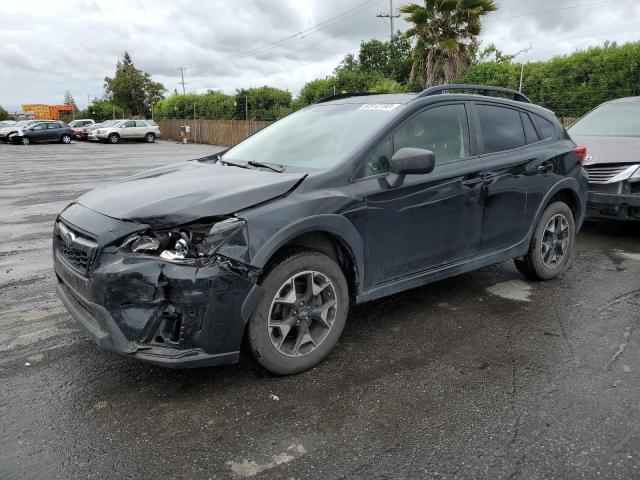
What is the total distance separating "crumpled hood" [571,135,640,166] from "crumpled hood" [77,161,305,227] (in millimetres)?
5073

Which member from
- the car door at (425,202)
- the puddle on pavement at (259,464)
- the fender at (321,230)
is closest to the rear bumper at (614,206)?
the car door at (425,202)

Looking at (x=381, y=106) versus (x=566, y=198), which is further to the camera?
(x=566, y=198)

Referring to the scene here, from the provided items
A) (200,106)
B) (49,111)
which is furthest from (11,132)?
(49,111)

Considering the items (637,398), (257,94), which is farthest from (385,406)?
(257,94)

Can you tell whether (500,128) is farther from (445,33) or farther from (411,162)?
(445,33)

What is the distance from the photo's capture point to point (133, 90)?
63875 millimetres

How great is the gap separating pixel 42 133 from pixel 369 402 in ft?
116

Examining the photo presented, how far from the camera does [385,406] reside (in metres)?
2.93

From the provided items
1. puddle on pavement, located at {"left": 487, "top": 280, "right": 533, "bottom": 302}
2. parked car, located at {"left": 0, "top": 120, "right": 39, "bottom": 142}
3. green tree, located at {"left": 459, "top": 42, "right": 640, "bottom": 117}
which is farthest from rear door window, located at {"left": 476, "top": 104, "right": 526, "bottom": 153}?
parked car, located at {"left": 0, "top": 120, "right": 39, "bottom": 142}

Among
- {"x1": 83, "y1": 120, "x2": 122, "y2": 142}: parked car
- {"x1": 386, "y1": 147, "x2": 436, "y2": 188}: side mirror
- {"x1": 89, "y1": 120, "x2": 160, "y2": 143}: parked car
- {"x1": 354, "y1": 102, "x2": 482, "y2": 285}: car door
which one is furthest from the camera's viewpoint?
{"x1": 83, "y1": 120, "x2": 122, "y2": 142}: parked car

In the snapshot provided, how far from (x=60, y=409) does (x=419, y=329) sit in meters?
2.44

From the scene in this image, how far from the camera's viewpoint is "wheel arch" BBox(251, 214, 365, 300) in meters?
2.95

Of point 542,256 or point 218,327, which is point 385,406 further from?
point 542,256

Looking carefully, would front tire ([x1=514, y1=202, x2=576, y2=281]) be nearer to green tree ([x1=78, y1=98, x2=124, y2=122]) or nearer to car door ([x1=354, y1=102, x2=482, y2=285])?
car door ([x1=354, y1=102, x2=482, y2=285])
